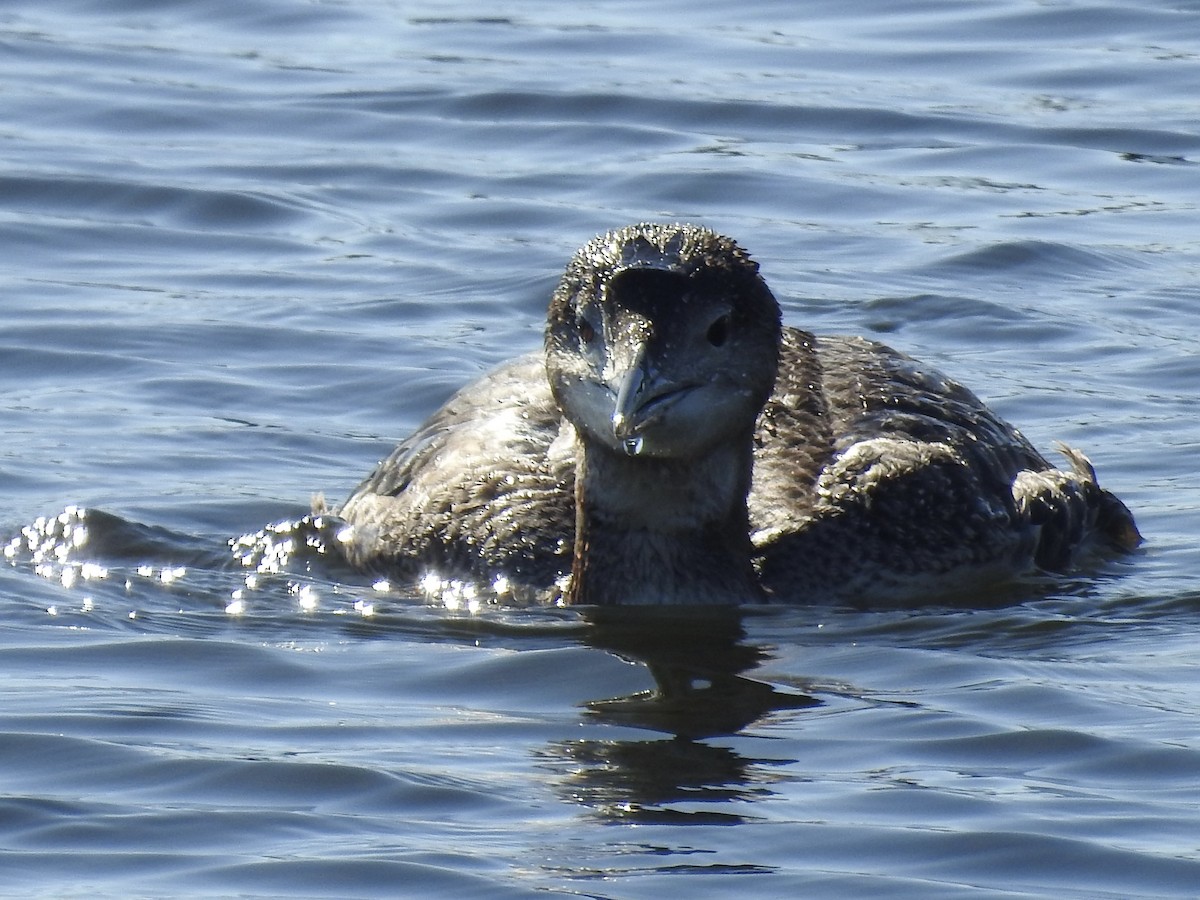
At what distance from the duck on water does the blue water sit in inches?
8.5

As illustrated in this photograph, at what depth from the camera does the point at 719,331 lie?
9094 mm

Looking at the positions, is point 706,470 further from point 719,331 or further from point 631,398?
point 631,398

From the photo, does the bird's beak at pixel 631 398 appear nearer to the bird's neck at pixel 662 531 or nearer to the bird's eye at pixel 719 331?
the bird's eye at pixel 719 331

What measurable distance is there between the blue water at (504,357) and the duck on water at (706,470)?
22 centimetres

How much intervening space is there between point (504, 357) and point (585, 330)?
4.07 m

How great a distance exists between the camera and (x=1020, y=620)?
9516 mm

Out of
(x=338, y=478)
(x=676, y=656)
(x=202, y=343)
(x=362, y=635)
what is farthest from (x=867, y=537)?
(x=202, y=343)

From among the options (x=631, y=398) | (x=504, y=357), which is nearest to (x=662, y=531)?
(x=631, y=398)

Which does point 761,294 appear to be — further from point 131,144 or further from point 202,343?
point 131,144

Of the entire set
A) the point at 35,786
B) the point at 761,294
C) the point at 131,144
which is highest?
the point at 131,144

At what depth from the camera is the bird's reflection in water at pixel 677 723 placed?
294 inches

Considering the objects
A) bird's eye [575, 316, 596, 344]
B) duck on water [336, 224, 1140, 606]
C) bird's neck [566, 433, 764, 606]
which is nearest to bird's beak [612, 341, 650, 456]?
duck on water [336, 224, 1140, 606]

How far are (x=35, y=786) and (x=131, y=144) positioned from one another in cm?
1007

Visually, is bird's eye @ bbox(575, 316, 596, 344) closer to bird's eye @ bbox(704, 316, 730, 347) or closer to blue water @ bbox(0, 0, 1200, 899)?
bird's eye @ bbox(704, 316, 730, 347)
